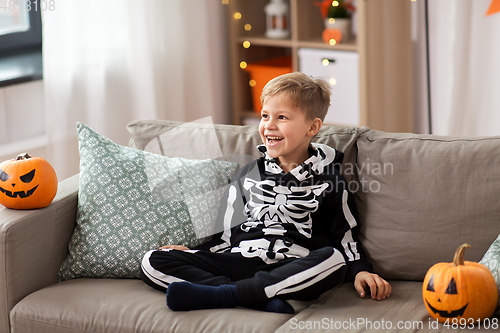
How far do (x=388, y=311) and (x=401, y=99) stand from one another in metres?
1.83

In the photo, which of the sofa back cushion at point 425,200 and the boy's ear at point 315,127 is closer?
the sofa back cushion at point 425,200

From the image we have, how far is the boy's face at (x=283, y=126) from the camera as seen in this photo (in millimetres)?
1621

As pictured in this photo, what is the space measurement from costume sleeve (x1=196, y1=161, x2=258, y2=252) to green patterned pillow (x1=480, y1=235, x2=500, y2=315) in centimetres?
68

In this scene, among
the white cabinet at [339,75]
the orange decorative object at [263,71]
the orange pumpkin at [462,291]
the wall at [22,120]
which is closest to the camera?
the orange pumpkin at [462,291]

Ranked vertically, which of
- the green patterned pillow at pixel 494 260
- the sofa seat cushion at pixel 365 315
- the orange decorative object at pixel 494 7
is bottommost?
the sofa seat cushion at pixel 365 315

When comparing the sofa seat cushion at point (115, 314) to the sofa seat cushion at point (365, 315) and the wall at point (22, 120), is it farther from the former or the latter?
the wall at point (22, 120)

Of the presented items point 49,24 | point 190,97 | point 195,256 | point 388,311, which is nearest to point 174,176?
point 195,256

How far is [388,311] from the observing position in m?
1.38

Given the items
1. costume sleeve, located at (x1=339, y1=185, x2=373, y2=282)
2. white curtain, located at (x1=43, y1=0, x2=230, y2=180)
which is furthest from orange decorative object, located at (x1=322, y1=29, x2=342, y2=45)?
costume sleeve, located at (x1=339, y1=185, x2=373, y2=282)

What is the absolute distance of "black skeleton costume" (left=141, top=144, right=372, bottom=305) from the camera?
145 centimetres

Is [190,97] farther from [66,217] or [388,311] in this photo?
[388,311]

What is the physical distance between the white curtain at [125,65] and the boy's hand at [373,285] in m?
1.63

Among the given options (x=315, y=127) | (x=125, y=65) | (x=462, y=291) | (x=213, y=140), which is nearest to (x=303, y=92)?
(x=315, y=127)

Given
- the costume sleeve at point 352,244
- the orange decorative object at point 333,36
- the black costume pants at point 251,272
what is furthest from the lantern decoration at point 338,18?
the black costume pants at point 251,272
